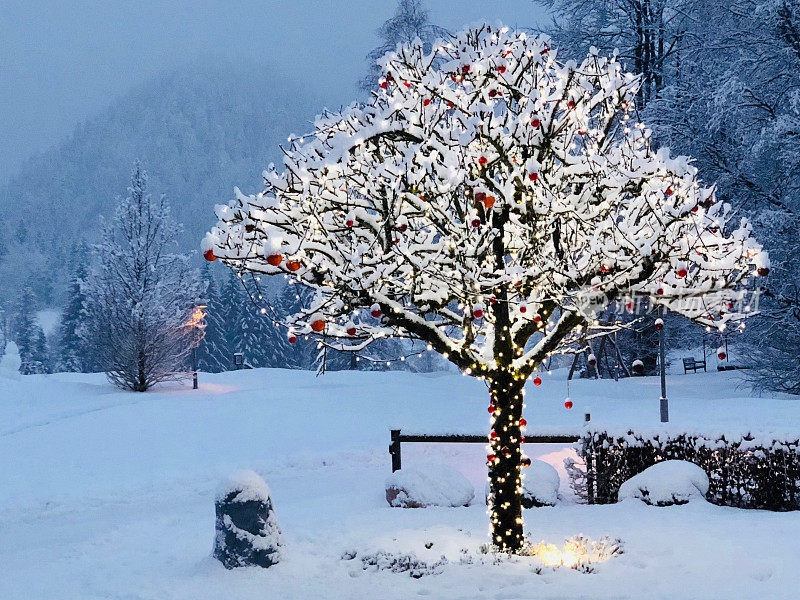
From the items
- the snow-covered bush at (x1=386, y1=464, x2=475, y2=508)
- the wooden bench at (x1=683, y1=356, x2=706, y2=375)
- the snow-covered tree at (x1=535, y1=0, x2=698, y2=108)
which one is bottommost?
the snow-covered bush at (x1=386, y1=464, x2=475, y2=508)

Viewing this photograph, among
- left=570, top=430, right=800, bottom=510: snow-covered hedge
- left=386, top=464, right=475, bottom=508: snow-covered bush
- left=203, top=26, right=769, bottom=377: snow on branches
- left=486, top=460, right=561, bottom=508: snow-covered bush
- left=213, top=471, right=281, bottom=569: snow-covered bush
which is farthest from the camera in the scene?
left=386, top=464, right=475, bottom=508: snow-covered bush

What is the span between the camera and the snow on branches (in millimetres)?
6215

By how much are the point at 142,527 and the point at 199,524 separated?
825 mm

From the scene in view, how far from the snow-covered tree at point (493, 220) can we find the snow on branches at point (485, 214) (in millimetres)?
23

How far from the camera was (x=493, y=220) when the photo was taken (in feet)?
23.6

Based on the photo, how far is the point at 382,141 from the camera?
24.5 feet

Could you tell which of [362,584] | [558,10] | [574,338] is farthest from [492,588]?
[558,10]

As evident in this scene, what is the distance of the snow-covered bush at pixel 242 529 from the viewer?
7.48 metres

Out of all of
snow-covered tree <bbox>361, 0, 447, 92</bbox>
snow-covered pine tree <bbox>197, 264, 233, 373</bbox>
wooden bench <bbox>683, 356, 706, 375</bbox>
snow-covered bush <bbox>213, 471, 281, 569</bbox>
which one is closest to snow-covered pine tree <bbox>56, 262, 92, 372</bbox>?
snow-covered pine tree <bbox>197, 264, 233, 373</bbox>

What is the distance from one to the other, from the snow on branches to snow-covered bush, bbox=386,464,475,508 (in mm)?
3586

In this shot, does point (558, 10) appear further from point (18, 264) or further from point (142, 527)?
point (18, 264)

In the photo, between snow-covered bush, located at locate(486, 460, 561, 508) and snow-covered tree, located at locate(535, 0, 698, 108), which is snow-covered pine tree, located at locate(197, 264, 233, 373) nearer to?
snow-covered tree, located at locate(535, 0, 698, 108)

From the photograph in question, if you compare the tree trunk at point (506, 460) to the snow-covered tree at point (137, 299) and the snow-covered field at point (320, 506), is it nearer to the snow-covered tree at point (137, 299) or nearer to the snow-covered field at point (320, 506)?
the snow-covered field at point (320, 506)

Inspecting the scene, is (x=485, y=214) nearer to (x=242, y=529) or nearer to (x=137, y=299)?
(x=242, y=529)
